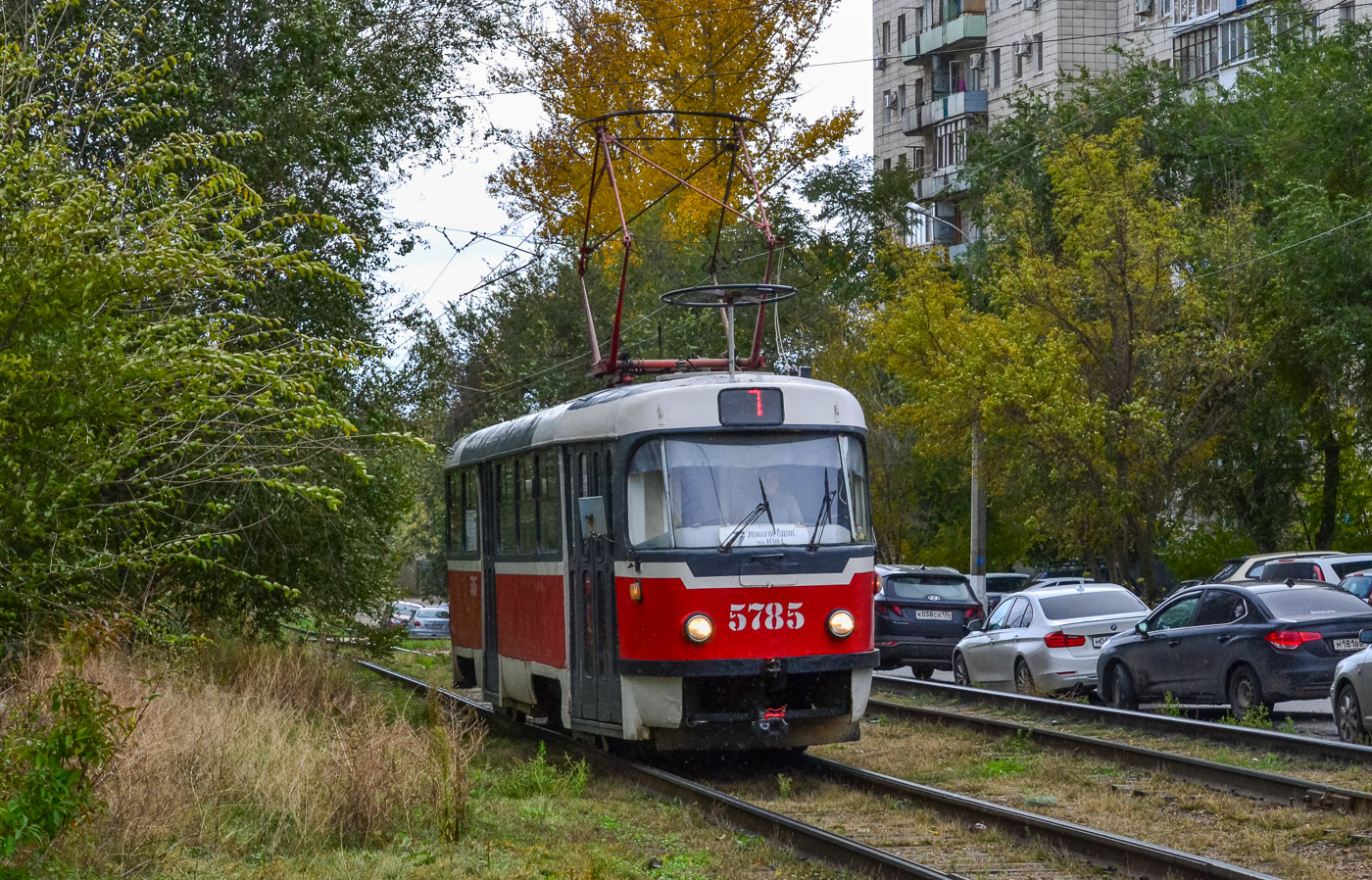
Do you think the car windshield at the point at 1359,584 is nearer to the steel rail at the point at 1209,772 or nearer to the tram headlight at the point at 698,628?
the steel rail at the point at 1209,772

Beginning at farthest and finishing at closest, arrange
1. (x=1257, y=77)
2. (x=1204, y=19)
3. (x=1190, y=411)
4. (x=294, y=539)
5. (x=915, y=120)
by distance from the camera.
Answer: (x=915, y=120), (x=1204, y=19), (x=1257, y=77), (x=1190, y=411), (x=294, y=539)

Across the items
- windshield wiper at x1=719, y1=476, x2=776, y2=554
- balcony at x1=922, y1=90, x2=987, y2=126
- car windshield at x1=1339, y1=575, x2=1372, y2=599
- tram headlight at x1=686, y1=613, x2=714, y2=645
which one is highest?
balcony at x1=922, y1=90, x2=987, y2=126

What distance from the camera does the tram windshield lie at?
41.9 ft

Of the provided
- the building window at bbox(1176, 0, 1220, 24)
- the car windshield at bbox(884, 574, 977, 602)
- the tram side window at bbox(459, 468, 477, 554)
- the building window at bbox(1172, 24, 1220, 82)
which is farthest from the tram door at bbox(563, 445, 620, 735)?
the building window at bbox(1176, 0, 1220, 24)

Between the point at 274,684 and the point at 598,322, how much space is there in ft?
74.7

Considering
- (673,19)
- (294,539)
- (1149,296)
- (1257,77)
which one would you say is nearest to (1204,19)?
(1257,77)

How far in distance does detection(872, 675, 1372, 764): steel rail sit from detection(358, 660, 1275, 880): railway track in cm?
325

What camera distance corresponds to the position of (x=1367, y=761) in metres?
12.7

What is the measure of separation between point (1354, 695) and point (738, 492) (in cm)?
568

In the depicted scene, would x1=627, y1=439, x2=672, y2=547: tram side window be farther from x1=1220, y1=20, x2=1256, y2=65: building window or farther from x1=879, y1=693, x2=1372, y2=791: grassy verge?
x1=1220, y1=20, x2=1256, y2=65: building window

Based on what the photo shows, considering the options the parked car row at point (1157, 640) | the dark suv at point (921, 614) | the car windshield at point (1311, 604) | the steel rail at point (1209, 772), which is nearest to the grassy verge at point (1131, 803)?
the steel rail at point (1209, 772)

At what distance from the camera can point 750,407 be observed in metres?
13.0

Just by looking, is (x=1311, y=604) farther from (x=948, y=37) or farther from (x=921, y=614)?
(x=948, y=37)

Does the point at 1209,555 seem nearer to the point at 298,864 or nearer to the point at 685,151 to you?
the point at 685,151
